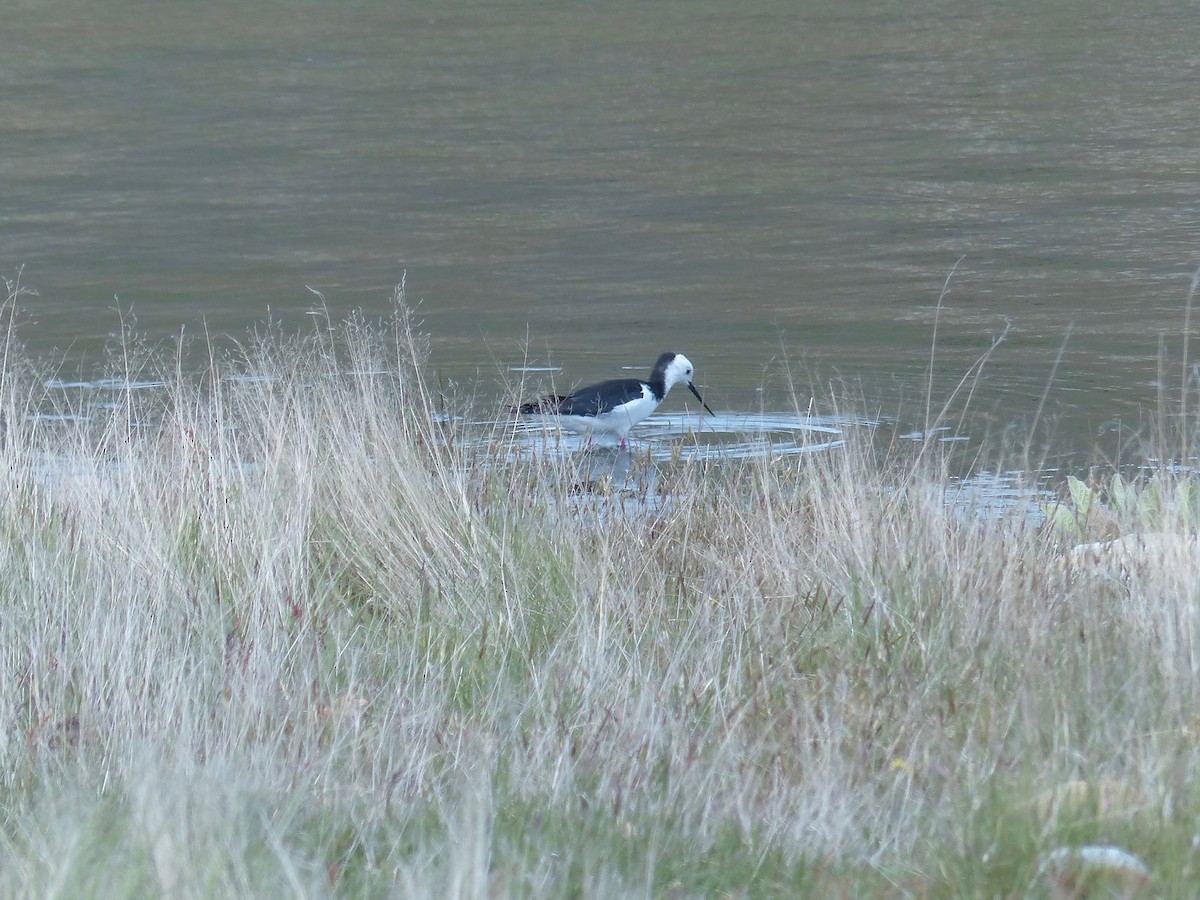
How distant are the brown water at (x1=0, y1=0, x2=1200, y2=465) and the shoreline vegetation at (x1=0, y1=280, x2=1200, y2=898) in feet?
8.93

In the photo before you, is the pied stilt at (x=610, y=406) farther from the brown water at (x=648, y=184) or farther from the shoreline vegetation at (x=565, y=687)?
the shoreline vegetation at (x=565, y=687)

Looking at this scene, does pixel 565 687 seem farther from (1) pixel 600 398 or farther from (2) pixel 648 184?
(2) pixel 648 184

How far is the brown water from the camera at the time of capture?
1410 centimetres

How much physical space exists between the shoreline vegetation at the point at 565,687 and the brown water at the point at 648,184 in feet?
8.93

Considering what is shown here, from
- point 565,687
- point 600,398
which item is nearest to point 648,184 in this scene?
point 600,398

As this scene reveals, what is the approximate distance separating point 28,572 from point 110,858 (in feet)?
9.47

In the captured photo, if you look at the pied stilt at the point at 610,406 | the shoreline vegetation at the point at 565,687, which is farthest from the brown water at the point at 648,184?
the shoreline vegetation at the point at 565,687

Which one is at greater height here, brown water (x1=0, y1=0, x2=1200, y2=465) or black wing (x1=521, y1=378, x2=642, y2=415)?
brown water (x1=0, y1=0, x2=1200, y2=465)

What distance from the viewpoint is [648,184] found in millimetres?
22469

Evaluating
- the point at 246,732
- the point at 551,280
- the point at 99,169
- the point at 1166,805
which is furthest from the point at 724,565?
the point at 99,169

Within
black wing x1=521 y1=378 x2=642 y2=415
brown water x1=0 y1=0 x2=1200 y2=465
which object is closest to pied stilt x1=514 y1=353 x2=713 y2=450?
black wing x1=521 y1=378 x2=642 y2=415

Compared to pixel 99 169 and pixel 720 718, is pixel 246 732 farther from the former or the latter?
pixel 99 169

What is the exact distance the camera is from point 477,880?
3.03 meters

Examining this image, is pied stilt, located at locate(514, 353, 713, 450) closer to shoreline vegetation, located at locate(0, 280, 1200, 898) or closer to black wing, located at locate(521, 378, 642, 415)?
black wing, located at locate(521, 378, 642, 415)
